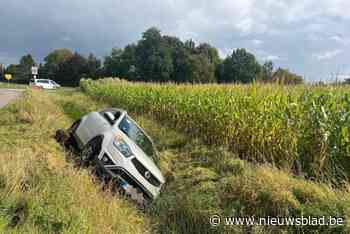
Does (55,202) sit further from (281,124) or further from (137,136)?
(281,124)

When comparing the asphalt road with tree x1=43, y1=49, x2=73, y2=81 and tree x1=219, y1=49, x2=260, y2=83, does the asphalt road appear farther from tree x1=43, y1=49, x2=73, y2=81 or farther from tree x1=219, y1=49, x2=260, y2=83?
tree x1=43, y1=49, x2=73, y2=81

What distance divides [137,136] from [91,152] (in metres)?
1.40

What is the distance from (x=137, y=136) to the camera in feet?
22.5

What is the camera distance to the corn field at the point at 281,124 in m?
5.34

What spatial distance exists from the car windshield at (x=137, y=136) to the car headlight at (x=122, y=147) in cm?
81

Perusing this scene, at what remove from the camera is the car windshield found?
6629 mm

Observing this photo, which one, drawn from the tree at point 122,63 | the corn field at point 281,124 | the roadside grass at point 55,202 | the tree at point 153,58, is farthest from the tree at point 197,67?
the roadside grass at point 55,202

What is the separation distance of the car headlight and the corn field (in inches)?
109

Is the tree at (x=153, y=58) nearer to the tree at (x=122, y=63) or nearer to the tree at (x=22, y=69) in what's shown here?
the tree at (x=122, y=63)

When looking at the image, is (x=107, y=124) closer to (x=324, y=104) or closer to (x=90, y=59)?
(x=324, y=104)

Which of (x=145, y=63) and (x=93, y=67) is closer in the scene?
(x=145, y=63)

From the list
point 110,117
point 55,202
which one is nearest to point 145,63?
point 110,117

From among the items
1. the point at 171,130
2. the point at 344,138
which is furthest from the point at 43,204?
the point at 171,130

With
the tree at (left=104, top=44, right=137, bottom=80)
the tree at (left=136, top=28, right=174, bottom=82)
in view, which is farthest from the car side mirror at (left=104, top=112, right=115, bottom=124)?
the tree at (left=104, top=44, right=137, bottom=80)
